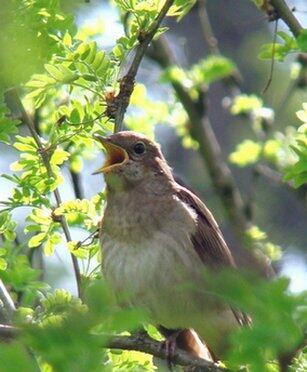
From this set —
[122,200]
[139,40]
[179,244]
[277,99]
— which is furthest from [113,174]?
[277,99]

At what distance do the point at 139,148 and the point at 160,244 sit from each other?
2.07ft

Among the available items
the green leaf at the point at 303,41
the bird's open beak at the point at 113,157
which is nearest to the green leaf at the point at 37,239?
the bird's open beak at the point at 113,157

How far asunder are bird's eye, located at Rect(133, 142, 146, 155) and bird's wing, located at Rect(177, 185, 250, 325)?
0.27 m

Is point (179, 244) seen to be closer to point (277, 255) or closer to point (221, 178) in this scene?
point (277, 255)

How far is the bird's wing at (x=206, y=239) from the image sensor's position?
5258 mm

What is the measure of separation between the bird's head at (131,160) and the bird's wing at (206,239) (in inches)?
7.5

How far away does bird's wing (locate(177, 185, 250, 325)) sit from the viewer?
17.3 feet

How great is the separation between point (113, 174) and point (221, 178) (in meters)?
2.06

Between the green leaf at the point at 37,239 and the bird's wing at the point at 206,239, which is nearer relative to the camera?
the green leaf at the point at 37,239

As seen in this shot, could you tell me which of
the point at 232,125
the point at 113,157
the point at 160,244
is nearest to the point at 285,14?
the point at 113,157

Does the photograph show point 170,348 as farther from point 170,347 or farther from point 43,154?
point 43,154

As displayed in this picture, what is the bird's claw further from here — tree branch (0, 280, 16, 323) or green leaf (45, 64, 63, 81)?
green leaf (45, 64, 63, 81)

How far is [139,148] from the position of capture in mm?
5426

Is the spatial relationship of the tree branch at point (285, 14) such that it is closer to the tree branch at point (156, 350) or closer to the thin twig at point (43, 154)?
the thin twig at point (43, 154)
